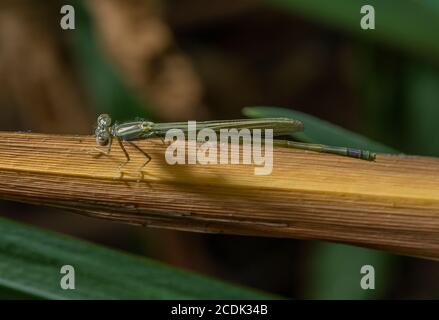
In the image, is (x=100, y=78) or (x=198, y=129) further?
(x=100, y=78)

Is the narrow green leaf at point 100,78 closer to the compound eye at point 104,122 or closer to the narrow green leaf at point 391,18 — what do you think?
the narrow green leaf at point 391,18

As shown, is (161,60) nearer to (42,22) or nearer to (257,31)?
(42,22)

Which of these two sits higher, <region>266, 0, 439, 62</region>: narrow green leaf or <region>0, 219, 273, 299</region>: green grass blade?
<region>266, 0, 439, 62</region>: narrow green leaf

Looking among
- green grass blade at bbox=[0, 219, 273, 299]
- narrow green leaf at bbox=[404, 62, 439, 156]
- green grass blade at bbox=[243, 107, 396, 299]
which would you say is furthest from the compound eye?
narrow green leaf at bbox=[404, 62, 439, 156]

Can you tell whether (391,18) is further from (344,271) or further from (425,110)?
(344,271)

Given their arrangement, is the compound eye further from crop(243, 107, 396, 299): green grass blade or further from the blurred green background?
crop(243, 107, 396, 299): green grass blade

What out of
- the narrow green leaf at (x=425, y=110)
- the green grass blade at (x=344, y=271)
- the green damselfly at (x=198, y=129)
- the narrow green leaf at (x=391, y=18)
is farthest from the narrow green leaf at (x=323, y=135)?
the narrow green leaf at (x=425, y=110)

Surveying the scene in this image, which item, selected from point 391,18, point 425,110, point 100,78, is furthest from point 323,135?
point 100,78
